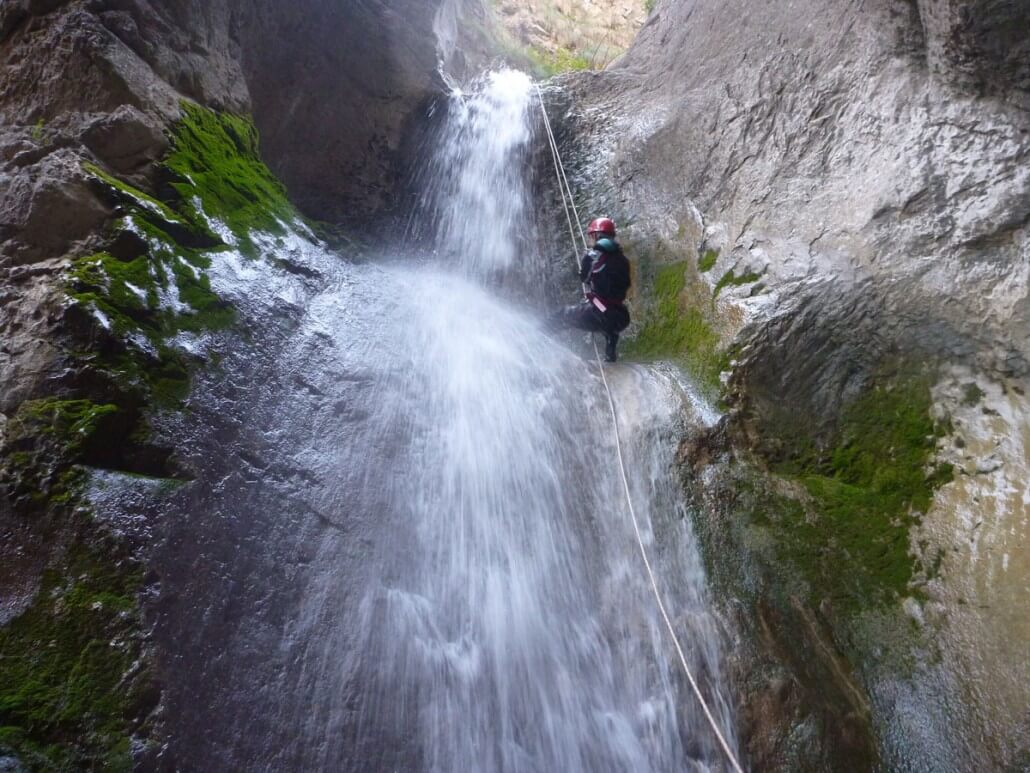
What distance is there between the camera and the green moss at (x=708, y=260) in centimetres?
566

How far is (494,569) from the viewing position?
3881 millimetres

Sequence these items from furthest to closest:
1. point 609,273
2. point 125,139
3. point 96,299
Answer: point 609,273 → point 125,139 → point 96,299

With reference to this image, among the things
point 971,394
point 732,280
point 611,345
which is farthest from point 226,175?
point 971,394

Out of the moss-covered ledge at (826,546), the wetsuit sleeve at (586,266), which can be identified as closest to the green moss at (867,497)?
the moss-covered ledge at (826,546)

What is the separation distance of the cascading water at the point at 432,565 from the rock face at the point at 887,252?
0.82 m

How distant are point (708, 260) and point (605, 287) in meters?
1.07

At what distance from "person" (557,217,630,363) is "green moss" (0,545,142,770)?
4.45m

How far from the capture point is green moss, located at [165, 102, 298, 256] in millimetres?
4820

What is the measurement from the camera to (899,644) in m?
3.57

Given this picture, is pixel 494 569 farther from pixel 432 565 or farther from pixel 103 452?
pixel 103 452

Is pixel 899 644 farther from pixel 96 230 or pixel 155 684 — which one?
pixel 96 230

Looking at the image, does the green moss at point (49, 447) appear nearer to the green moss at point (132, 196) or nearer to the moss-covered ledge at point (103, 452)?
the moss-covered ledge at point (103, 452)

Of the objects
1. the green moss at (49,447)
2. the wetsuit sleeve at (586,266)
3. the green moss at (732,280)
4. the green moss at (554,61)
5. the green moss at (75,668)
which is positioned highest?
the green moss at (554,61)

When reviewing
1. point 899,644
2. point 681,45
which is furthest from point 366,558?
point 681,45
